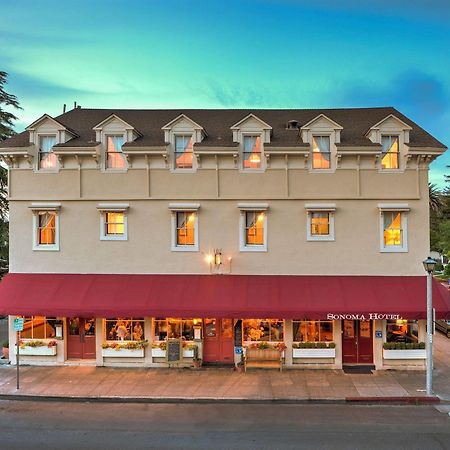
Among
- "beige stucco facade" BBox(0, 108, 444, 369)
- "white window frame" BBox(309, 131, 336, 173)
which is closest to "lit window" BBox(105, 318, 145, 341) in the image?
"beige stucco facade" BBox(0, 108, 444, 369)

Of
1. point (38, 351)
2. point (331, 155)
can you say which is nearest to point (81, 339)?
point (38, 351)

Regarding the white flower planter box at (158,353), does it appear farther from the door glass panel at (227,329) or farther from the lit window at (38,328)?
the lit window at (38,328)

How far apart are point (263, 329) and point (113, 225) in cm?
829

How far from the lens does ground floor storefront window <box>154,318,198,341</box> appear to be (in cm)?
1782

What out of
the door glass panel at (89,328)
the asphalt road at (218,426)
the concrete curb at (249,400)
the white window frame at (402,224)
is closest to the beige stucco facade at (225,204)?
the white window frame at (402,224)

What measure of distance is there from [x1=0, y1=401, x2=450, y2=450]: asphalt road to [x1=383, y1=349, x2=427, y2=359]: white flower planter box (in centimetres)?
361

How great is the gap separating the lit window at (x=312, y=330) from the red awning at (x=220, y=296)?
5.55 feet

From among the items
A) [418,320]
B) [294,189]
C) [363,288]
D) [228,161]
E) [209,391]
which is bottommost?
[209,391]

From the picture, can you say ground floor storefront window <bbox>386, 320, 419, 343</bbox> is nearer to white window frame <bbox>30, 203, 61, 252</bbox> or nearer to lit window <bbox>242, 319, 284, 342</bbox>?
lit window <bbox>242, 319, 284, 342</bbox>

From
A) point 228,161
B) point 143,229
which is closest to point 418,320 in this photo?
point 228,161

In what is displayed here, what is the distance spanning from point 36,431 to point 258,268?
1021 cm

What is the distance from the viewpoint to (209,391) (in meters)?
14.6

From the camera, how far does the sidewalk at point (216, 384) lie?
46.4ft

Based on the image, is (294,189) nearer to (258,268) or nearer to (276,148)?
(276,148)
